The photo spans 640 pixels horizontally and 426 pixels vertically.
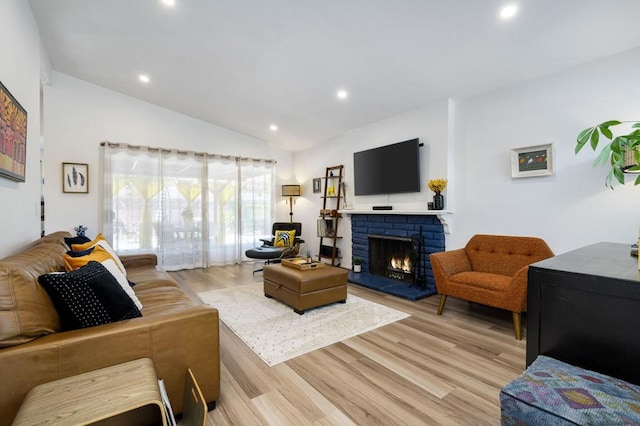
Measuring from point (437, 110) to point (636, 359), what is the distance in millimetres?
3350

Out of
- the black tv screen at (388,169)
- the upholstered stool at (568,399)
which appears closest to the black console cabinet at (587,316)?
the upholstered stool at (568,399)

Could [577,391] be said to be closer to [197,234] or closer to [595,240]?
[595,240]

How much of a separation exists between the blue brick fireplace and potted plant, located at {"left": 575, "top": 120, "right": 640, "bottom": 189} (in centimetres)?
169

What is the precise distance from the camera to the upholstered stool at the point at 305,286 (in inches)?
118

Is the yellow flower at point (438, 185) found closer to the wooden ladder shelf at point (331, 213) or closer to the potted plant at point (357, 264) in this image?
the potted plant at point (357, 264)

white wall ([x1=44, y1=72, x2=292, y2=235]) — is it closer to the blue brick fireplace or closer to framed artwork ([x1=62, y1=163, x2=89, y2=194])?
framed artwork ([x1=62, y1=163, x2=89, y2=194])

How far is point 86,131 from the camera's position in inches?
175

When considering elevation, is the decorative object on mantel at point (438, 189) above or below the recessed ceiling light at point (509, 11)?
below

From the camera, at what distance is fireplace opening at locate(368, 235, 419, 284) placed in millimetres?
4076

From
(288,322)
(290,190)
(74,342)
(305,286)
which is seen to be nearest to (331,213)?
(290,190)

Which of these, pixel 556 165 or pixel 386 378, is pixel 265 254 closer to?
pixel 386 378

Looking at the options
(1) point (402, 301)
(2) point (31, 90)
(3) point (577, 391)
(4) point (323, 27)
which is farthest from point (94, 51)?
(3) point (577, 391)

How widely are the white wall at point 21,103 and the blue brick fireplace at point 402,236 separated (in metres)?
3.60

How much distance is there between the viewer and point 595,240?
2684 millimetres
